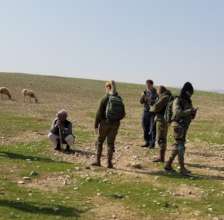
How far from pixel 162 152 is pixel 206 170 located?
145cm

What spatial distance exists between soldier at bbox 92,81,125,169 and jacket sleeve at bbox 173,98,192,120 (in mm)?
1413

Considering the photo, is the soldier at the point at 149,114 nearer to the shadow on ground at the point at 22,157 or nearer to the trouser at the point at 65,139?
the trouser at the point at 65,139

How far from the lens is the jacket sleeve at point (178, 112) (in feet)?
46.5

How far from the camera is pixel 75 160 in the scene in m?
16.8

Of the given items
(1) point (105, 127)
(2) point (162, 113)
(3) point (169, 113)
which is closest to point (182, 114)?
(3) point (169, 113)

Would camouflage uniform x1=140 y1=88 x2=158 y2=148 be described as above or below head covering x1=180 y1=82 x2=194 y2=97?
below

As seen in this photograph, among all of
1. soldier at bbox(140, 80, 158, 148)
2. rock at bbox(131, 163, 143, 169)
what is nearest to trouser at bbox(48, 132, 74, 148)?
soldier at bbox(140, 80, 158, 148)

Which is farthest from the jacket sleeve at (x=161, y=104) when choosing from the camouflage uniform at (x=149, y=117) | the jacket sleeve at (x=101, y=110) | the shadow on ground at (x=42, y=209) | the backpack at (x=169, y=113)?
the shadow on ground at (x=42, y=209)

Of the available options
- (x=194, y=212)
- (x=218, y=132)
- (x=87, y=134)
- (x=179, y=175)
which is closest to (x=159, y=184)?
(x=179, y=175)

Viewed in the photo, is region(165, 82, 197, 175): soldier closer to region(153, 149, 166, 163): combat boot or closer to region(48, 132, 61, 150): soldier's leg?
region(153, 149, 166, 163): combat boot

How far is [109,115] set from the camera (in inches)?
577

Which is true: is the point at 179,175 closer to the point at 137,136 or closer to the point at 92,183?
the point at 92,183

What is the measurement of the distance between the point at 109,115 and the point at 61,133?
151 inches

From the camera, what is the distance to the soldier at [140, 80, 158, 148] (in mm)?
18625
